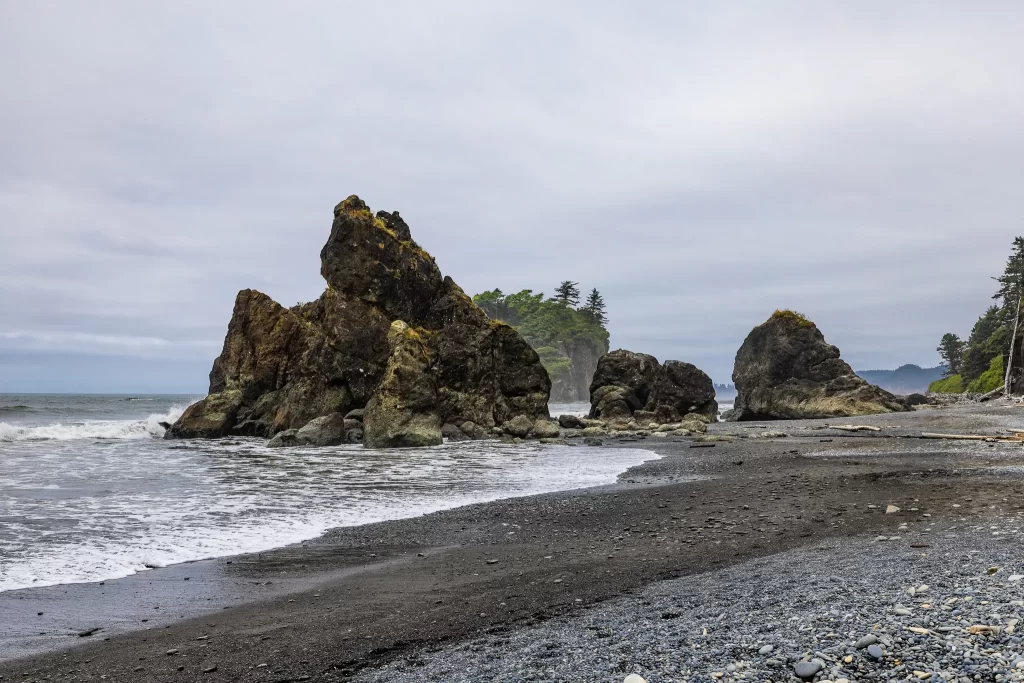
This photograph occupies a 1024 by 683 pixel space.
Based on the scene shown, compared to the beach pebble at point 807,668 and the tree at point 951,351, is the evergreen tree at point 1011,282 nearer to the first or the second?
the tree at point 951,351

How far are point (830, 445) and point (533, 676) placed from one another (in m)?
19.9

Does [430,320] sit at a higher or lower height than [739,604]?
higher

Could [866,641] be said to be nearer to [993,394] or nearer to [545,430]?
[545,430]

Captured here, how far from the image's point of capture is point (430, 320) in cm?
3769

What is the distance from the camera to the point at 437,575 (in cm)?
753

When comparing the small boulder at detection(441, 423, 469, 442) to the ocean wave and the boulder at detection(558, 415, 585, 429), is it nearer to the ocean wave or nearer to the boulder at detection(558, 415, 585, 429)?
the boulder at detection(558, 415, 585, 429)

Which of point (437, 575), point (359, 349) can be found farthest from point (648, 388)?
point (437, 575)

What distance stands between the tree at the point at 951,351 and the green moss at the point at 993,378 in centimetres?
3291

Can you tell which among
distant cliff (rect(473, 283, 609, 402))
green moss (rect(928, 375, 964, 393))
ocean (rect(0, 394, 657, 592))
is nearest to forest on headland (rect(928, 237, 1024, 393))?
green moss (rect(928, 375, 964, 393))

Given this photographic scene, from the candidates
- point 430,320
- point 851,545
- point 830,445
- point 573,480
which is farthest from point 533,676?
point 430,320

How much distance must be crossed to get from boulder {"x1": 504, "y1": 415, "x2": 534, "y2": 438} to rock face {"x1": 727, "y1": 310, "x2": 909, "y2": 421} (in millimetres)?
18570

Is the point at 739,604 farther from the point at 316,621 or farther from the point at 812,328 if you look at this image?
the point at 812,328

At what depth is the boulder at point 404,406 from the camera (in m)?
27.5

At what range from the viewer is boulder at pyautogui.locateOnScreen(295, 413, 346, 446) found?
2803cm
